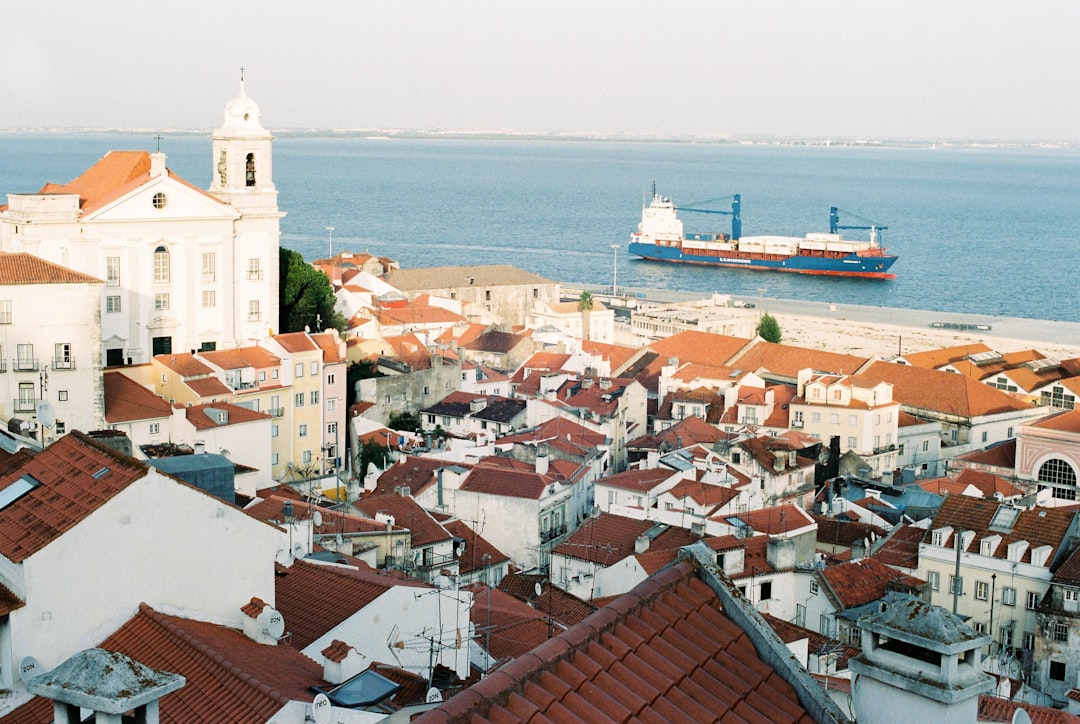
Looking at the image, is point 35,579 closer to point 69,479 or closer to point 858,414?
point 69,479

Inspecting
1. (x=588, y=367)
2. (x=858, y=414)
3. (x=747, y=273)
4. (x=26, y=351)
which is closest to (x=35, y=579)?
(x=26, y=351)

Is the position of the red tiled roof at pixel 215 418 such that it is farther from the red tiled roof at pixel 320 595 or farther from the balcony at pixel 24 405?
the red tiled roof at pixel 320 595

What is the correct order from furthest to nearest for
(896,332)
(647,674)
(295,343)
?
(896,332) < (295,343) < (647,674)

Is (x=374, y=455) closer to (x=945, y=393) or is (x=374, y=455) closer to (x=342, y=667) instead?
(x=945, y=393)

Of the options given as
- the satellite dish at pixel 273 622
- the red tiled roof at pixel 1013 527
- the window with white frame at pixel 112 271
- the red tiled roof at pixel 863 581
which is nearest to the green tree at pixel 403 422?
the window with white frame at pixel 112 271

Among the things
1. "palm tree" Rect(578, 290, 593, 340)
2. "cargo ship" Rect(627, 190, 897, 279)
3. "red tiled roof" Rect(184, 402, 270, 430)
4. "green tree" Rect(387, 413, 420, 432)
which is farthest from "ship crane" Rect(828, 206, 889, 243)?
"red tiled roof" Rect(184, 402, 270, 430)

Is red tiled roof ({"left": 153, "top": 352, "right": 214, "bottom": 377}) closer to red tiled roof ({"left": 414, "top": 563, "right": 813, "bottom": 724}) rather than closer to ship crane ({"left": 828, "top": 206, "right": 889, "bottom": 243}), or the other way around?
red tiled roof ({"left": 414, "top": 563, "right": 813, "bottom": 724})

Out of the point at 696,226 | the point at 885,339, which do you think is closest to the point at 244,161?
the point at 885,339

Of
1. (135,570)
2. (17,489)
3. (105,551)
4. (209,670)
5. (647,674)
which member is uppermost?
(647,674)
